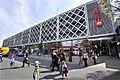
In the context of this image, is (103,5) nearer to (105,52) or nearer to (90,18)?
(105,52)

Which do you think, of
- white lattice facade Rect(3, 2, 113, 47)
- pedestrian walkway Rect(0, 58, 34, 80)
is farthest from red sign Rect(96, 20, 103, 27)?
pedestrian walkway Rect(0, 58, 34, 80)

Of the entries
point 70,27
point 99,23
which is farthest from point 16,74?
point 70,27

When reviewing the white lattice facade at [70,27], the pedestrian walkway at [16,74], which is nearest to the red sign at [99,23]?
the white lattice facade at [70,27]

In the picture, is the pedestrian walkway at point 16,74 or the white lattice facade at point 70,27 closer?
the pedestrian walkway at point 16,74

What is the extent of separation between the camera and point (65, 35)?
66.5 metres

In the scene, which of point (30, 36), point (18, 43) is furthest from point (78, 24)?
point (18, 43)

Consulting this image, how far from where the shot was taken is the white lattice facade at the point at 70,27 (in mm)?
53156

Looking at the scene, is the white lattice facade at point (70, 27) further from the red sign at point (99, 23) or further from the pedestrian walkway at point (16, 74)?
the pedestrian walkway at point (16, 74)

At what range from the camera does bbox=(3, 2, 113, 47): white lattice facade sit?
174 ft

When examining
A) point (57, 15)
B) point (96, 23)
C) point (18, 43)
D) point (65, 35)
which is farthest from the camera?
point (18, 43)

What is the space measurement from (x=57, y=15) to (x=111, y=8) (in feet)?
202

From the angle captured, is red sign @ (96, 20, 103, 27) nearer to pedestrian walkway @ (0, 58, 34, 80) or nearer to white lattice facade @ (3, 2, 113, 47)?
white lattice facade @ (3, 2, 113, 47)

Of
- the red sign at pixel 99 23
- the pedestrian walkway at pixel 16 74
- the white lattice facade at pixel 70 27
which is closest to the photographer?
the pedestrian walkway at pixel 16 74

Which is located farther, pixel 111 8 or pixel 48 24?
pixel 48 24
